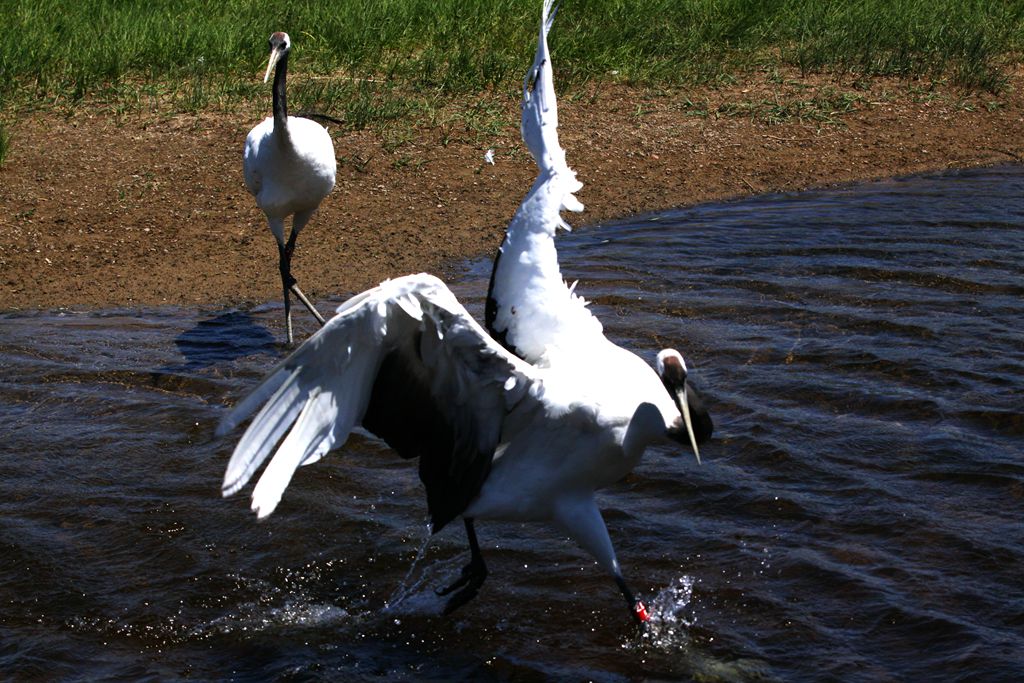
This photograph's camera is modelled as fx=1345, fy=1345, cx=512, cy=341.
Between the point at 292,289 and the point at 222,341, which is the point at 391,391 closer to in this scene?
the point at 222,341

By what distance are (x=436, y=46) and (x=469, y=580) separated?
6.80 m

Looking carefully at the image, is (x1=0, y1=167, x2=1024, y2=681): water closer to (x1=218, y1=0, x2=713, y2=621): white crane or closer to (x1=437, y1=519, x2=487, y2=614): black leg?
(x1=437, y1=519, x2=487, y2=614): black leg

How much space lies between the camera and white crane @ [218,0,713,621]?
364 cm

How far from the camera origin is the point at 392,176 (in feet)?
28.1

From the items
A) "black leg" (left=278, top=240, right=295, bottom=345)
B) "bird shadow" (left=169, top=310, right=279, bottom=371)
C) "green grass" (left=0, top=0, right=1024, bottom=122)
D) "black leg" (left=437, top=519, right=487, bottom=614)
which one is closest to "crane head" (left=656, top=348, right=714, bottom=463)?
"black leg" (left=437, top=519, right=487, bottom=614)

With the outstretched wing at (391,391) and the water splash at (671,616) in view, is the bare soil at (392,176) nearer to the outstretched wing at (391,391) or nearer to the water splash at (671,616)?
the outstretched wing at (391,391)

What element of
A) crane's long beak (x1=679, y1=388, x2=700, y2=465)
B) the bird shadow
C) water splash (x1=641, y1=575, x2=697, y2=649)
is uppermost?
crane's long beak (x1=679, y1=388, x2=700, y2=465)

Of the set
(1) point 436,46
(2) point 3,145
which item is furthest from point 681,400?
(1) point 436,46

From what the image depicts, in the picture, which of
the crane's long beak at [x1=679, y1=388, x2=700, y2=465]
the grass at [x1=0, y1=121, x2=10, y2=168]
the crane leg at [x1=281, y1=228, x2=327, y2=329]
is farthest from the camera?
the grass at [x1=0, y1=121, x2=10, y2=168]

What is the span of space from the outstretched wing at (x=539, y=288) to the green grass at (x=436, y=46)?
484 centimetres

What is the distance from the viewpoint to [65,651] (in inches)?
158

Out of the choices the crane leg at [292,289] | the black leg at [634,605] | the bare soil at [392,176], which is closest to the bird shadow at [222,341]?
the crane leg at [292,289]

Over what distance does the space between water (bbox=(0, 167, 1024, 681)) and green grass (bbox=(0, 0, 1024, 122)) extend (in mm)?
3310

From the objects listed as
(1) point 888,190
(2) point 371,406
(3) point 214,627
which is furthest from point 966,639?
(1) point 888,190
